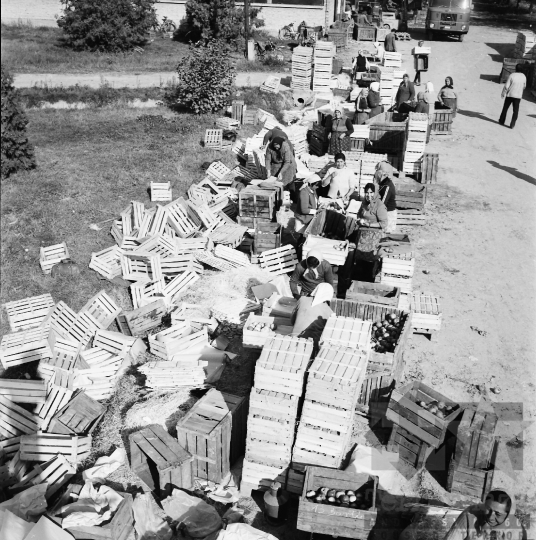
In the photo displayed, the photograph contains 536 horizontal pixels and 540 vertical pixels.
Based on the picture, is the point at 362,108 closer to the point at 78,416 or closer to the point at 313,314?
the point at 313,314

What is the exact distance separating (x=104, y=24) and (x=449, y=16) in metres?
15.6

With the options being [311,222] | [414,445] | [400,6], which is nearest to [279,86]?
[311,222]

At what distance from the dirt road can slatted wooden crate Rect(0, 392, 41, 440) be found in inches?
204

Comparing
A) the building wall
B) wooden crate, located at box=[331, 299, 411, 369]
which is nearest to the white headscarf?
wooden crate, located at box=[331, 299, 411, 369]

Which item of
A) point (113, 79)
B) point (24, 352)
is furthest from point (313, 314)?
point (113, 79)

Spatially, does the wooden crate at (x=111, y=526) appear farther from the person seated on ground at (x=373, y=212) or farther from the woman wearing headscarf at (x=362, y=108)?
the woman wearing headscarf at (x=362, y=108)

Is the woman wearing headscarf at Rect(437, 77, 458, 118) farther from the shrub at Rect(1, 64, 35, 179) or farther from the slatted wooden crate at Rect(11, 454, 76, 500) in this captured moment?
the slatted wooden crate at Rect(11, 454, 76, 500)

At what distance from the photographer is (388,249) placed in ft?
33.7

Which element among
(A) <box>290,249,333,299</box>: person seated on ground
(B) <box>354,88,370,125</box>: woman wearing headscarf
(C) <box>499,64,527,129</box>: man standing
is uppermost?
(C) <box>499,64,527,129</box>: man standing

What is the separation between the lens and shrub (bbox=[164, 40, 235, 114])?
18219 millimetres

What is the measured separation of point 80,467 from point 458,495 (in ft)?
14.6

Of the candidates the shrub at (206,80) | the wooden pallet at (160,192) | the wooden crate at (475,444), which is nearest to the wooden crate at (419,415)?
the wooden crate at (475,444)

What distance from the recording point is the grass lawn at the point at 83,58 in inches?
955

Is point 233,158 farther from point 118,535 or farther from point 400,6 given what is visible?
point 400,6
